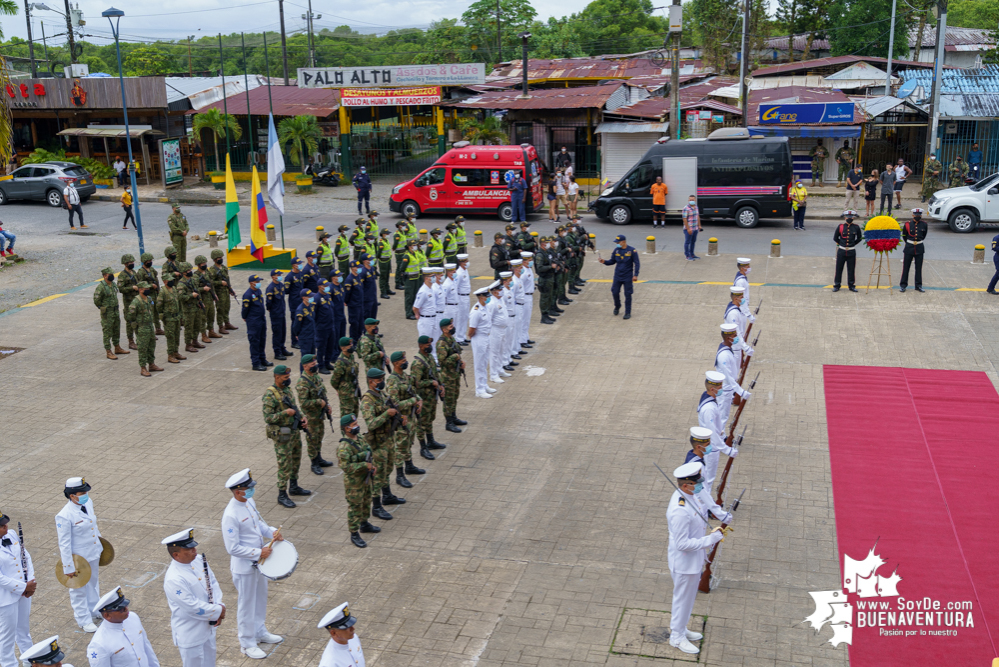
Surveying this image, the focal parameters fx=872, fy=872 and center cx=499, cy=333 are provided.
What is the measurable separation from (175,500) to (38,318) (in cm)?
986

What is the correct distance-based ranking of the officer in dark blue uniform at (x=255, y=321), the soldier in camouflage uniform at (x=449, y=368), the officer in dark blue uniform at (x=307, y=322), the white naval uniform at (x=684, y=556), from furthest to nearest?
1. the officer in dark blue uniform at (x=255, y=321)
2. the officer in dark blue uniform at (x=307, y=322)
3. the soldier in camouflage uniform at (x=449, y=368)
4. the white naval uniform at (x=684, y=556)

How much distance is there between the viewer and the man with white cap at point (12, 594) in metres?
6.95

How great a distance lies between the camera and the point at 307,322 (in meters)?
14.0

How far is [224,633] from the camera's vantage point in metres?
7.80

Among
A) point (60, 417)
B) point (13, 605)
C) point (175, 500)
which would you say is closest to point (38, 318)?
point (60, 417)

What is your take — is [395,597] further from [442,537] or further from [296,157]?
[296,157]

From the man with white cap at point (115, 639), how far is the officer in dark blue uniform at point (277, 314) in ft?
29.3

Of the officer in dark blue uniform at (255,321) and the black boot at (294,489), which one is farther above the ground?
the officer in dark blue uniform at (255,321)

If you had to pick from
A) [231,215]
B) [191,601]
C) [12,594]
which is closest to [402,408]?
[191,601]

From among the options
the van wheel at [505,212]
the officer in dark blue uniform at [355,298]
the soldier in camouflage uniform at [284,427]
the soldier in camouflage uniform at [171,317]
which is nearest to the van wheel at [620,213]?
the van wheel at [505,212]

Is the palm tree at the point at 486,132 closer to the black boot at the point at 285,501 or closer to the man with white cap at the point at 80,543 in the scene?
the black boot at the point at 285,501

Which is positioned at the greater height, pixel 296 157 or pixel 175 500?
pixel 296 157

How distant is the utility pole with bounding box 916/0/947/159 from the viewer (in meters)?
26.0

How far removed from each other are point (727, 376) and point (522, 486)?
9.62 ft
